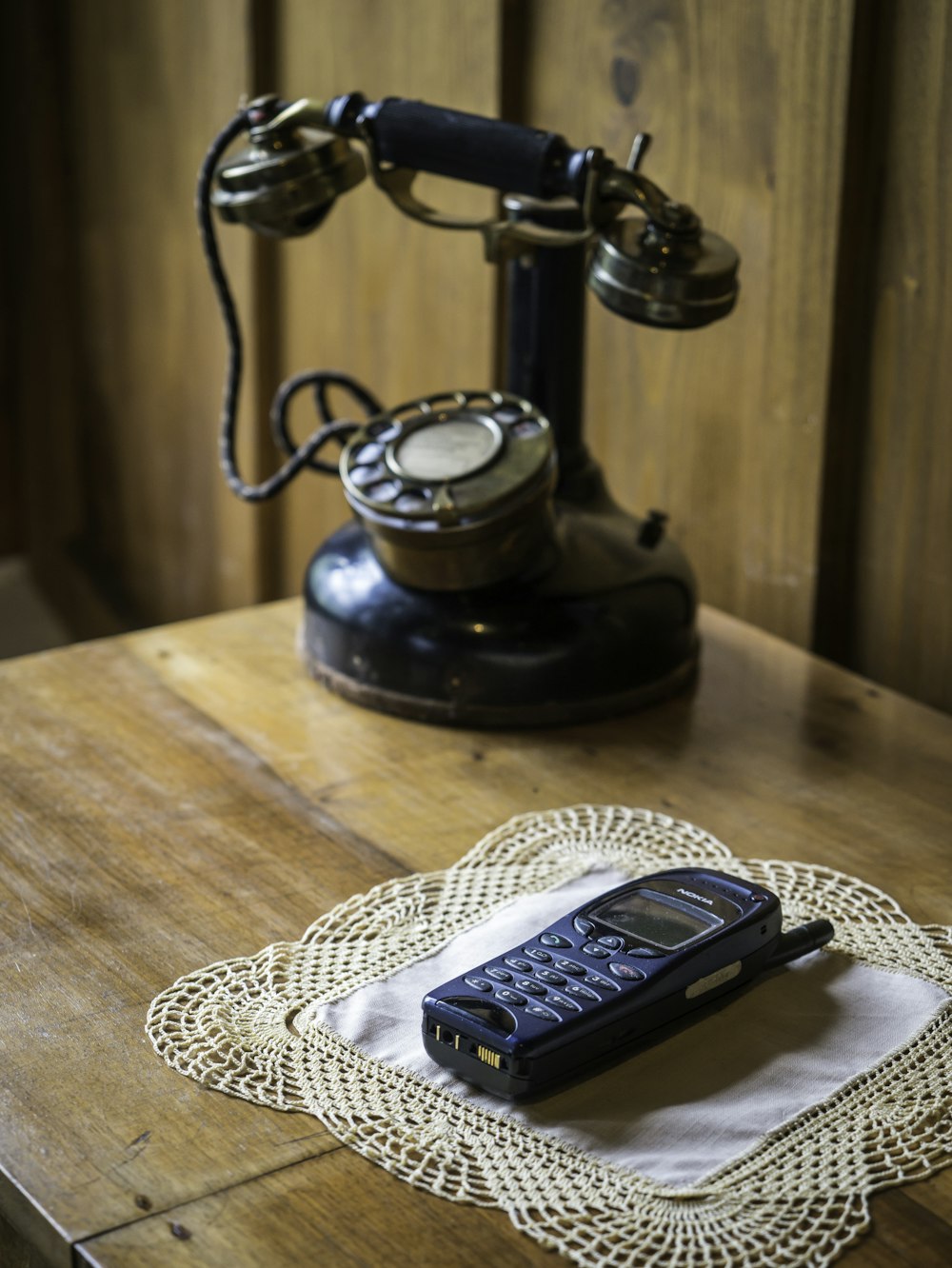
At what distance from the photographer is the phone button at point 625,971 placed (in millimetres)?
707

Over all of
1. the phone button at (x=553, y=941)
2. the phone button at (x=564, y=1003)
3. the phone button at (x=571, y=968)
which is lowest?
the phone button at (x=553, y=941)

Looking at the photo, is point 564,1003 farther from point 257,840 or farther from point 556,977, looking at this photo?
point 257,840

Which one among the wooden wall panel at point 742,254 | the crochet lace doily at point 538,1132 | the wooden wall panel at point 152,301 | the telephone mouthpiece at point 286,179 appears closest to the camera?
the crochet lace doily at point 538,1132

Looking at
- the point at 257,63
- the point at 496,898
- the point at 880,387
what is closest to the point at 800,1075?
the point at 496,898

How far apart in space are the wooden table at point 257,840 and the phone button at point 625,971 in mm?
129

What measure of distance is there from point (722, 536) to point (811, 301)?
0.22 m

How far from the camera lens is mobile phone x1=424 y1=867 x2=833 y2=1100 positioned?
2.22 feet

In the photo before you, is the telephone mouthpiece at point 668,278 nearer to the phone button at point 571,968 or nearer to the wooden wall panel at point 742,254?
the wooden wall panel at point 742,254

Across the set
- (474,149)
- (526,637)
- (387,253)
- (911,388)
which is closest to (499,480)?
(526,637)

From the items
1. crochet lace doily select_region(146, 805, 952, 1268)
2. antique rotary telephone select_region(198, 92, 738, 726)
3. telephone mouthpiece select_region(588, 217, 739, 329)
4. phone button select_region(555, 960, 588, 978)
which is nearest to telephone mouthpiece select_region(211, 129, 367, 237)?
antique rotary telephone select_region(198, 92, 738, 726)

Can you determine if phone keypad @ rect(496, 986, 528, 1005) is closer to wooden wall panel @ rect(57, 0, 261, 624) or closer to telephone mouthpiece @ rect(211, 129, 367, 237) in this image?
telephone mouthpiece @ rect(211, 129, 367, 237)

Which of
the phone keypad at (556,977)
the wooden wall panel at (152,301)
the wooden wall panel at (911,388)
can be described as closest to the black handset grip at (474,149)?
the wooden wall panel at (911,388)

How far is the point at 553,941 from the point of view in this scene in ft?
2.42

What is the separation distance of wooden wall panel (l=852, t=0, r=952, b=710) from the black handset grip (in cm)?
27
